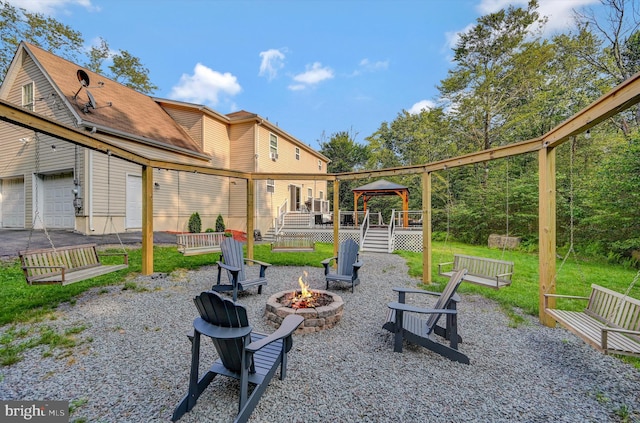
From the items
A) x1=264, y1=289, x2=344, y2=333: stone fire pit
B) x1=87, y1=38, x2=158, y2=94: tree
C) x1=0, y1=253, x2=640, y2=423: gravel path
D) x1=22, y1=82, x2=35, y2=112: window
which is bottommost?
x1=0, y1=253, x2=640, y2=423: gravel path

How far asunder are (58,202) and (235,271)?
38.1ft

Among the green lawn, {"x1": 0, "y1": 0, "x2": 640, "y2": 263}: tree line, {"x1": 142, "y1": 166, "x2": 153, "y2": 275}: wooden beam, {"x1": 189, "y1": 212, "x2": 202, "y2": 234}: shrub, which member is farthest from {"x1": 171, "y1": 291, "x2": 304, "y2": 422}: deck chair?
{"x1": 189, "y1": 212, "x2": 202, "y2": 234}: shrub

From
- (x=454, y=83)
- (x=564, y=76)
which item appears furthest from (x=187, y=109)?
(x=564, y=76)

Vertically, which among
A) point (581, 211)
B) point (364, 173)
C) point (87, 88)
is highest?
point (87, 88)

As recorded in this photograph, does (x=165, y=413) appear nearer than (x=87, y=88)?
Yes

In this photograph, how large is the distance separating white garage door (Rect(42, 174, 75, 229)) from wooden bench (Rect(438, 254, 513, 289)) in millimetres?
14003

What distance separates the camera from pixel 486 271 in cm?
557

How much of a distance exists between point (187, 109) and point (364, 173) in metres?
12.2

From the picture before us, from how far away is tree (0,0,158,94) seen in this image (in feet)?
52.1

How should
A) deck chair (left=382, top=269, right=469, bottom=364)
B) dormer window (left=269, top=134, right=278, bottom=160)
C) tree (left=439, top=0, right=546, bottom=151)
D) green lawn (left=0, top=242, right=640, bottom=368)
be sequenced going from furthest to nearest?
dormer window (left=269, top=134, right=278, bottom=160), tree (left=439, top=0, right=546, bottom=151), green lawn (left=0, top=242, right=640, bottom=368), deck chair (left=382, top=269, right=469, bottom=364)

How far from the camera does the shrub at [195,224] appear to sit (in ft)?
43.3

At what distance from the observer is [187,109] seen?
15.1m

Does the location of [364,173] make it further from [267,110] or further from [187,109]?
[267,110]

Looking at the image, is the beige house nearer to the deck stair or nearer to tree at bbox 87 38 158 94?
the deck stair
